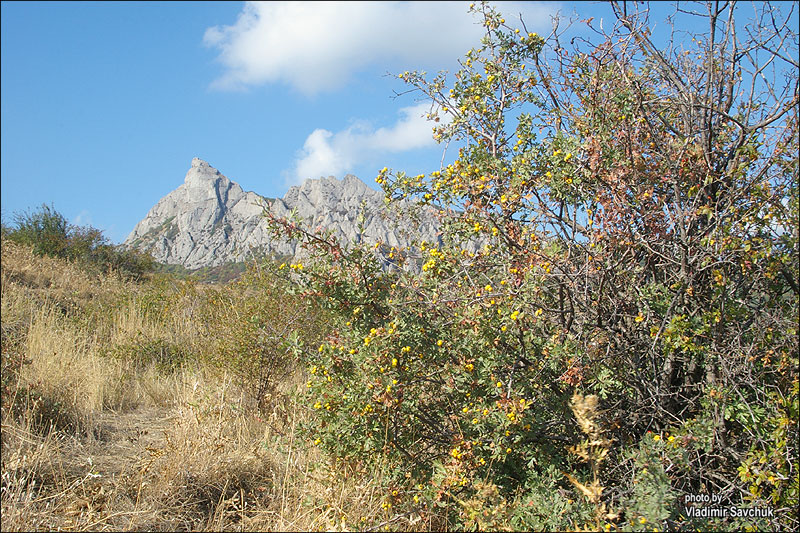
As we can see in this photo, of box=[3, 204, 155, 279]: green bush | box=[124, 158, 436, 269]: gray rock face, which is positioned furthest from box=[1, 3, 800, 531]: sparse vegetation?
box=[124, 158, 436, 269]: gray rock face

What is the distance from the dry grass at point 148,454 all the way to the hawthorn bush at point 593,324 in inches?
13.2

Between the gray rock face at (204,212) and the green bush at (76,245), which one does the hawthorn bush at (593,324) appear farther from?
the gray rock face at (204,212)

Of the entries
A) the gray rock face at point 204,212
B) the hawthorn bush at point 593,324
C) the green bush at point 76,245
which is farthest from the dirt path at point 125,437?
the gray rock face at point 204,212

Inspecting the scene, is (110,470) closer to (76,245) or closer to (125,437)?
(125,437)

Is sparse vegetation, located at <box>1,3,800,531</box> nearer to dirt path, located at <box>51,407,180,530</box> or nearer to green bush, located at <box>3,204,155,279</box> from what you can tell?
dirt path, located at <box>51,407,180,530</box>

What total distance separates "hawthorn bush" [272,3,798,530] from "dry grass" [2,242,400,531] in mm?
334

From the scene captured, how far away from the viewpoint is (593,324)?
9.76 feet

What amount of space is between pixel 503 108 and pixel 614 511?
246cm

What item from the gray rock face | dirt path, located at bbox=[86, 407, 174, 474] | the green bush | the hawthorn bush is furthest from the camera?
the gray rock face

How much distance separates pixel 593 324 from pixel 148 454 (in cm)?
289

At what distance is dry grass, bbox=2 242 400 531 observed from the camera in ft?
9.04

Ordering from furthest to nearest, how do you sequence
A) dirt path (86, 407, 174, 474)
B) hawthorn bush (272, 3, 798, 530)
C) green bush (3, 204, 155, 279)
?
green bush (3, 204, 155, 279)
dirt path (86, 407, 174, 474)
hawthorn bush (272, 3, 798, 530)

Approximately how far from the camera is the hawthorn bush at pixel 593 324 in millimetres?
2592

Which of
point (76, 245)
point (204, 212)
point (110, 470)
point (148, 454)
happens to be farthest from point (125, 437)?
point (204, 212)
